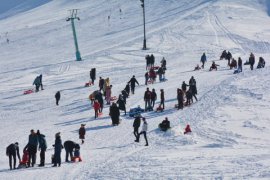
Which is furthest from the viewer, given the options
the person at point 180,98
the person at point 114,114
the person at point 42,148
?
the person at point 180,98

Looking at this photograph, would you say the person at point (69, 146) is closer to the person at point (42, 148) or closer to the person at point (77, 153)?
the person at point (77, 153)

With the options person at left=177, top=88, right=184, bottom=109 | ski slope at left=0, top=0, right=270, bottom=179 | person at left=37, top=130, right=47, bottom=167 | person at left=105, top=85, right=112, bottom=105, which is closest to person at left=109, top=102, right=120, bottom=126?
ski slope at left=0, top=0, right=270, bottom=179

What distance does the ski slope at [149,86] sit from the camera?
63.9 ft

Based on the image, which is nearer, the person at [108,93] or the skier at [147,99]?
the skier at [147,99]

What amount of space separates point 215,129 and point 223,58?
22997mm

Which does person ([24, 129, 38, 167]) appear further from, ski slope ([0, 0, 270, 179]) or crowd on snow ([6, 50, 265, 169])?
ski slope ([0, 0, 270, 179])

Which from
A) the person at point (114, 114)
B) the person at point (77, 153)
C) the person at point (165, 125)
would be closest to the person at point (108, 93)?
the person at point (114, 114)

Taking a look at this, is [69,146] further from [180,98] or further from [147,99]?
[180,98]

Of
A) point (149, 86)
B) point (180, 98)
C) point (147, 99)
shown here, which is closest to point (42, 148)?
point (147, 99)

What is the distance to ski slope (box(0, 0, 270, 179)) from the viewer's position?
19.5 meters

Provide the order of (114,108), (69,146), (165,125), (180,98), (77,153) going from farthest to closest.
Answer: (180,98) < (114,108) < (165,125) < (69,146) < (77,153)

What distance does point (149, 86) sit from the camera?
1437 inches

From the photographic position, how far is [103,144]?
23719mm

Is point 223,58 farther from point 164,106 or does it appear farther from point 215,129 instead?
point 215,129
